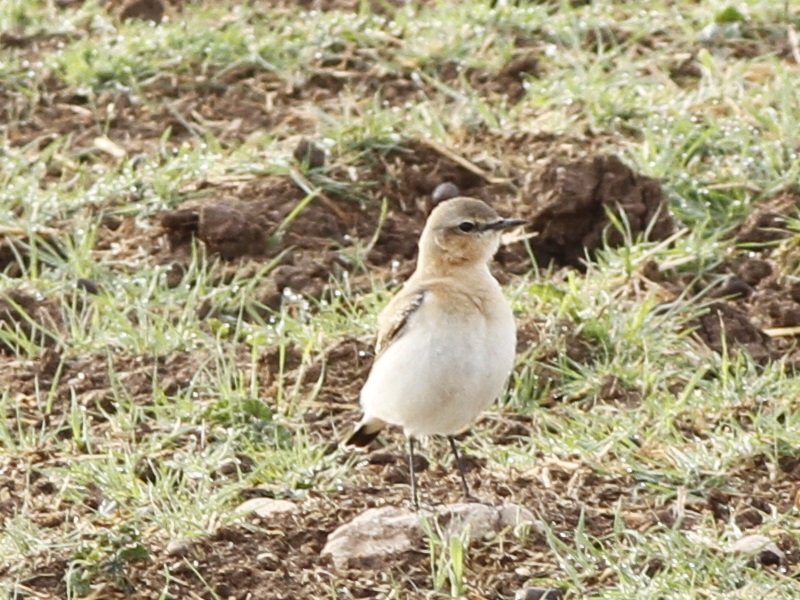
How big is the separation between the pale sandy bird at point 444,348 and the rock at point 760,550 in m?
0.98

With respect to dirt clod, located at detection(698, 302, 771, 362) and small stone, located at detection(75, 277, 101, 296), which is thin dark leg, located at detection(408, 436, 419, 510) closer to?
dirt clod, located at detection(698, 302, 771, 362)

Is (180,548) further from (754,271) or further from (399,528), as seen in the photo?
(754,271)

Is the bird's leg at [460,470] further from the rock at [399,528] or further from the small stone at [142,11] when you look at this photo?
the small stone at [142,11]

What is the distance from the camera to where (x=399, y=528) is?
A: 606 centimetres

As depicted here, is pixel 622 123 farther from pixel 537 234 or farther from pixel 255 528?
pixel 255 528

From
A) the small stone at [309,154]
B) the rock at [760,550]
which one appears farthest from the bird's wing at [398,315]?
the small stone at [309,154]

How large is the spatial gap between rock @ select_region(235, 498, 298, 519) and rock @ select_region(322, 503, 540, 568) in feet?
1.00

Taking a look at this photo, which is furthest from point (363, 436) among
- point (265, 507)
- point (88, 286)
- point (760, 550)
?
point (88, 286)

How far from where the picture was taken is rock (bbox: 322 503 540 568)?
599cm

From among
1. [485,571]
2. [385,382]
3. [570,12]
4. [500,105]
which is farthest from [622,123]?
[485,571]

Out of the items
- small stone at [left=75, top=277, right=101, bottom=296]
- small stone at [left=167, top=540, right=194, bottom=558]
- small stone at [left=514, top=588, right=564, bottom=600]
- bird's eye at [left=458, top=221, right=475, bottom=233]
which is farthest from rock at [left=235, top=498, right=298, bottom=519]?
small stone at [left=75, top=277, right=101, bottom=296]

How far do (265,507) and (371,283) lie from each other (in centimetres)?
195

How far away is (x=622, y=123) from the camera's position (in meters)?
9.25

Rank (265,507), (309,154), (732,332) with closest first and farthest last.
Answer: (265,507)
(732,332)
(309,154)
